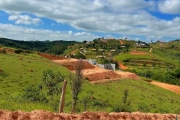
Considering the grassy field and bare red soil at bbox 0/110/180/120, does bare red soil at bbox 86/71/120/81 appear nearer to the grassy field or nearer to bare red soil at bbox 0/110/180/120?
the grassy field

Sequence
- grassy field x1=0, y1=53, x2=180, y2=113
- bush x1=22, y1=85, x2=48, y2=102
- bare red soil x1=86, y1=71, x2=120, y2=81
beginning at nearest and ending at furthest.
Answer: bush x1=22, y1=85, x2=48, y2=102
grassy field x1=0, y1=53, x2=180, y2=113
bare red soil x1=86, y1=71, x2=120, y2=81

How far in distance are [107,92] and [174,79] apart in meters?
51.4

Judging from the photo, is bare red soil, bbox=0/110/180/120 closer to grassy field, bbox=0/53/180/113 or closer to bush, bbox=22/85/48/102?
bush, bbox=22/85/48/102

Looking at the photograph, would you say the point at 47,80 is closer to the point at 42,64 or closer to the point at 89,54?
the point at 42,64

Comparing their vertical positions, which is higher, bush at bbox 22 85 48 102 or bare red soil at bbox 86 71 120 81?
bush at bbox 22 85 48 102

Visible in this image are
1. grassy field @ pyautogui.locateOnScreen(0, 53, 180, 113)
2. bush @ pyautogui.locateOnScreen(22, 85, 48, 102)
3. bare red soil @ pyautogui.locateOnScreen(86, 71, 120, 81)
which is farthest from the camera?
bare red soil @ pyautogui.locateOnScreen(86, 71, 120, 81)

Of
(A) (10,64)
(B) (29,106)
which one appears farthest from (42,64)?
(B) (29,106)

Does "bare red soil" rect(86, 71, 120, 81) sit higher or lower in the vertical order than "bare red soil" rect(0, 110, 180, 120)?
lower

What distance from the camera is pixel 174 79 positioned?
9025 centimetres

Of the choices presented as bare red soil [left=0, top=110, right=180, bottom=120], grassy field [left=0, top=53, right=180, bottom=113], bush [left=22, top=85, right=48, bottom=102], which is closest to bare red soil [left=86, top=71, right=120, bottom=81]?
grassy field [left=0, top=53, right=180, bottom=113]

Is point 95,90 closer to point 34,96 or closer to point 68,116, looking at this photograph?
point 34,96

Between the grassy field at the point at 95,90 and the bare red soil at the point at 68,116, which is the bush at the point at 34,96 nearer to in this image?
the grassy field at the point at 95,90

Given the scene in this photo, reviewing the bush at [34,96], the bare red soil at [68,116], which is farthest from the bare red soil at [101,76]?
the bare red soil at [68,116]

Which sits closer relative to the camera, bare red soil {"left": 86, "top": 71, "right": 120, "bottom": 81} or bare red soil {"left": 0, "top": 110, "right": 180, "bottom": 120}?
bare red soil {"left": 0, "top": 110, "right": 180, "bottom": 120}
